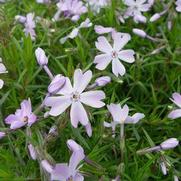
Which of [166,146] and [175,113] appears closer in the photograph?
[166,146]

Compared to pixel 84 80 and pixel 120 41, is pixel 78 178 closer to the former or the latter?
pixel 84 80

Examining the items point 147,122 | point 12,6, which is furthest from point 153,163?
point 12,6

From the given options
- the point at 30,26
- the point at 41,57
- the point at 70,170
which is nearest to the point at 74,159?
the point at 70,170

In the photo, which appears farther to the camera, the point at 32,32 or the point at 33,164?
the point at 32,32

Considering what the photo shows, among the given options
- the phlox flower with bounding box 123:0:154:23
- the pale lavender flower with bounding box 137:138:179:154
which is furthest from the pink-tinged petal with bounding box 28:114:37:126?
the phlox flower with bounding box 123:0:154:23

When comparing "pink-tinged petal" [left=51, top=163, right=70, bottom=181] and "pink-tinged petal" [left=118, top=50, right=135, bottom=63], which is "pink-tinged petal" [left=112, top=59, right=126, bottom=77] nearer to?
"pink-tinged petal" [left=118, top=50, right=135, bottom=63]

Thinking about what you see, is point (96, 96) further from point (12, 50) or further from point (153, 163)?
point (12, 50)

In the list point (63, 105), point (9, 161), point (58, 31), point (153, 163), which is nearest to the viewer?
point (63, 105)
